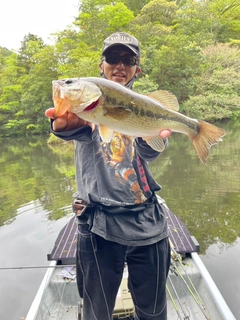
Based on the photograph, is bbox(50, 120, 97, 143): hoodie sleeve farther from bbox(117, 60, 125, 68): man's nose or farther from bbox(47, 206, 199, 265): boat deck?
bbox(47, 206, 199, 265): boat deck

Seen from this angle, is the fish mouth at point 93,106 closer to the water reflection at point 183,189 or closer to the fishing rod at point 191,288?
the fishing rod at point 191,288

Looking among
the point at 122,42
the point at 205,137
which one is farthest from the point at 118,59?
the point at 205,137

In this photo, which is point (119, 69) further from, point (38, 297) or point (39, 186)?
point (39, 186)

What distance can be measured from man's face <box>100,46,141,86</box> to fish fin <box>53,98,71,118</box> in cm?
68

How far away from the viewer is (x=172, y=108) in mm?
1958

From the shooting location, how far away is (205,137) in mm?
1941

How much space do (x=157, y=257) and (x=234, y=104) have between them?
2200 centimetres

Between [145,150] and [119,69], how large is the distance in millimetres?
653

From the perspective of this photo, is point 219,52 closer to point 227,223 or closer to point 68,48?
point 68,48

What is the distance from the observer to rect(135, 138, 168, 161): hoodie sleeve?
6.21 ft

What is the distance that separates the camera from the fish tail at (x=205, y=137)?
1.91m

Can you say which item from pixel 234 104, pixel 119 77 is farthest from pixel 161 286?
pixel 234 104

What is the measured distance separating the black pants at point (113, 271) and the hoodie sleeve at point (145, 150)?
620 mm

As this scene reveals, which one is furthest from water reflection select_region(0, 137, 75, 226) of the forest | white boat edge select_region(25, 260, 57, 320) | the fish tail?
the forest
